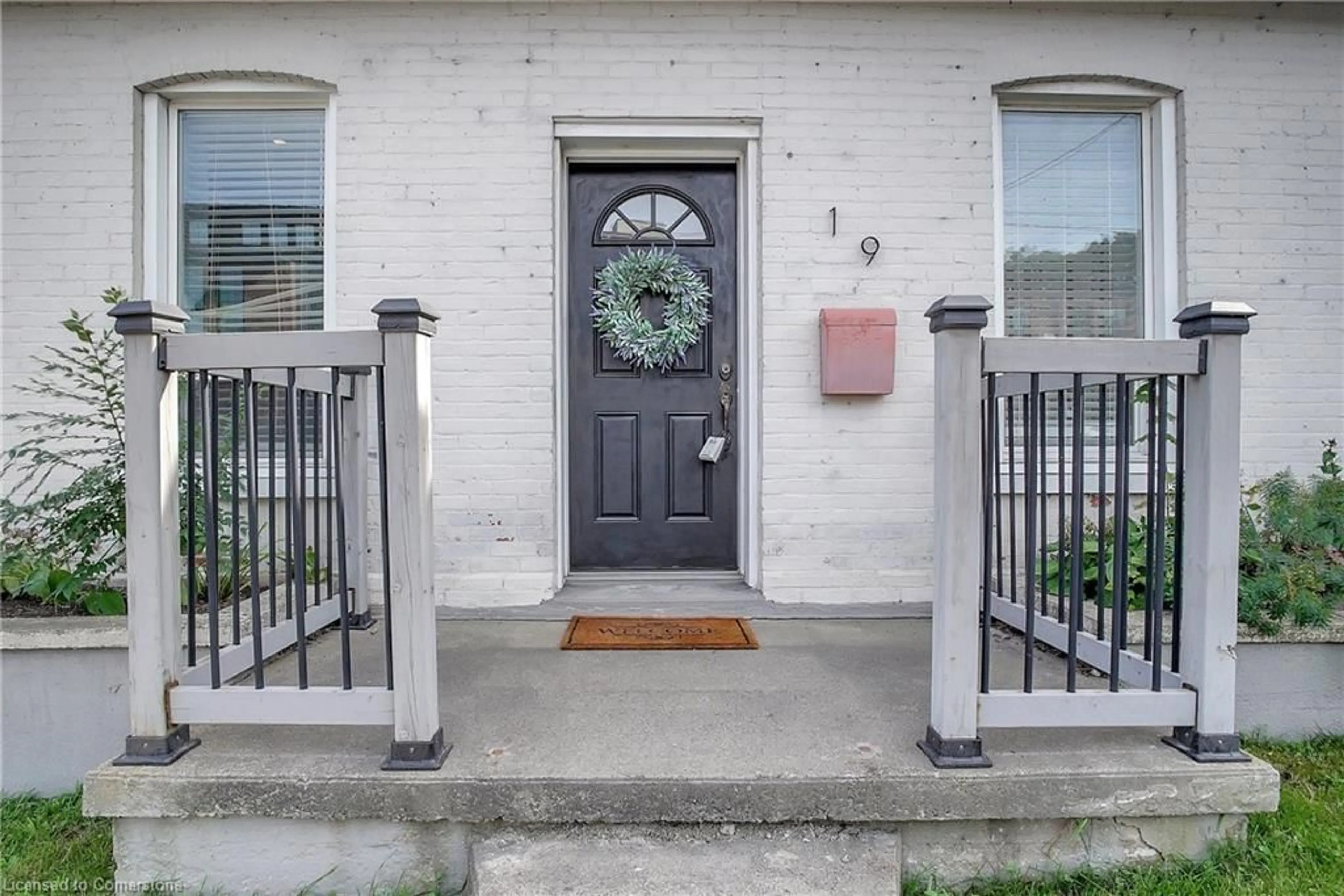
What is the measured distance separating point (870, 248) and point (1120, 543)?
198cm

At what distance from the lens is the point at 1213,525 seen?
1.95m

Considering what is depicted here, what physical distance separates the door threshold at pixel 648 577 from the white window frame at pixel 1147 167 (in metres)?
1.71

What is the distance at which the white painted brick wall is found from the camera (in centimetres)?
358

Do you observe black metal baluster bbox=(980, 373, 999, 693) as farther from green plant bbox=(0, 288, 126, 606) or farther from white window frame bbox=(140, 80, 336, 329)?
white window frame bbox=(140, 80, 336, 329)

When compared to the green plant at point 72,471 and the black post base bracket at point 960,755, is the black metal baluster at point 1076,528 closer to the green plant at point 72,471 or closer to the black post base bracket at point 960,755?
the black post base bracket at point 960,755

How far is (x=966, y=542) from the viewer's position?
6.26ft

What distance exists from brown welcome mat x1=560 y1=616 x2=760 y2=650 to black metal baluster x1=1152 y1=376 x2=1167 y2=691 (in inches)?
51.6

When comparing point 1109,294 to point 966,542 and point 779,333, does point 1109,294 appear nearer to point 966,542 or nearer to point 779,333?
point 779,333

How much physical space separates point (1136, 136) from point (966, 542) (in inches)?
120

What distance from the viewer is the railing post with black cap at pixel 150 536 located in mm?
1925

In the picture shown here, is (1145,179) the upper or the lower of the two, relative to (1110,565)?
upper

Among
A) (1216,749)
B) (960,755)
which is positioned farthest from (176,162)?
(1216,749)

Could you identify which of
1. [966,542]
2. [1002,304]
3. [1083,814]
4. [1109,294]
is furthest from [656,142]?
[1083,814]

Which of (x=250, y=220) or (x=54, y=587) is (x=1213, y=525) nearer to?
(x=54, y=587)
